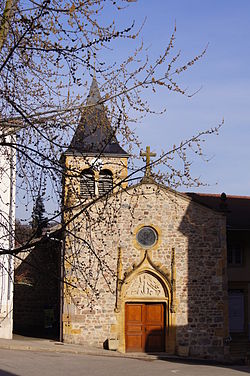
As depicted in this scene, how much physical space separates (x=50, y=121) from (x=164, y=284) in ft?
45.1

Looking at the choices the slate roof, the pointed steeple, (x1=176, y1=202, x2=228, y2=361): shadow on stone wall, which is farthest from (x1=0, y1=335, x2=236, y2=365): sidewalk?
the pointed steeple

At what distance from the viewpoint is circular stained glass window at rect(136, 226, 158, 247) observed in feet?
66.1

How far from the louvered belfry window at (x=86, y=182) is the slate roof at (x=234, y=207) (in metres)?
13.6

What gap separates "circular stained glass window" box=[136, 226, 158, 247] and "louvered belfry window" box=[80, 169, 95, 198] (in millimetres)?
12707

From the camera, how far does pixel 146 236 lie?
2019 centimetres

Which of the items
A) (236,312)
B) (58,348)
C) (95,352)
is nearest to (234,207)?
(236,312)

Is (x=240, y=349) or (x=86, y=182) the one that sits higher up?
(x=86, y=182)

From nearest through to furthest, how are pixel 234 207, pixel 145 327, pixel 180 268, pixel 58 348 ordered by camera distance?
pixel 58 348
pixel 145 327
pixel 180 268
pixel 234 207

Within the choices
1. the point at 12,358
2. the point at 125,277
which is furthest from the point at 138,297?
the point at 12,358

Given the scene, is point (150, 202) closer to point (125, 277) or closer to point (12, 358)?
point (125, 277)

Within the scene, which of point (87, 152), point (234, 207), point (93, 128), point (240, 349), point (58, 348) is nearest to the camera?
point (87, 152)

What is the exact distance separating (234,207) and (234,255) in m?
3.28

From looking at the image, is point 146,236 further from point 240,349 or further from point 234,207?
point 234,207

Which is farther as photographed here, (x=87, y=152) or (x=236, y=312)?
(x=236, y=312)
